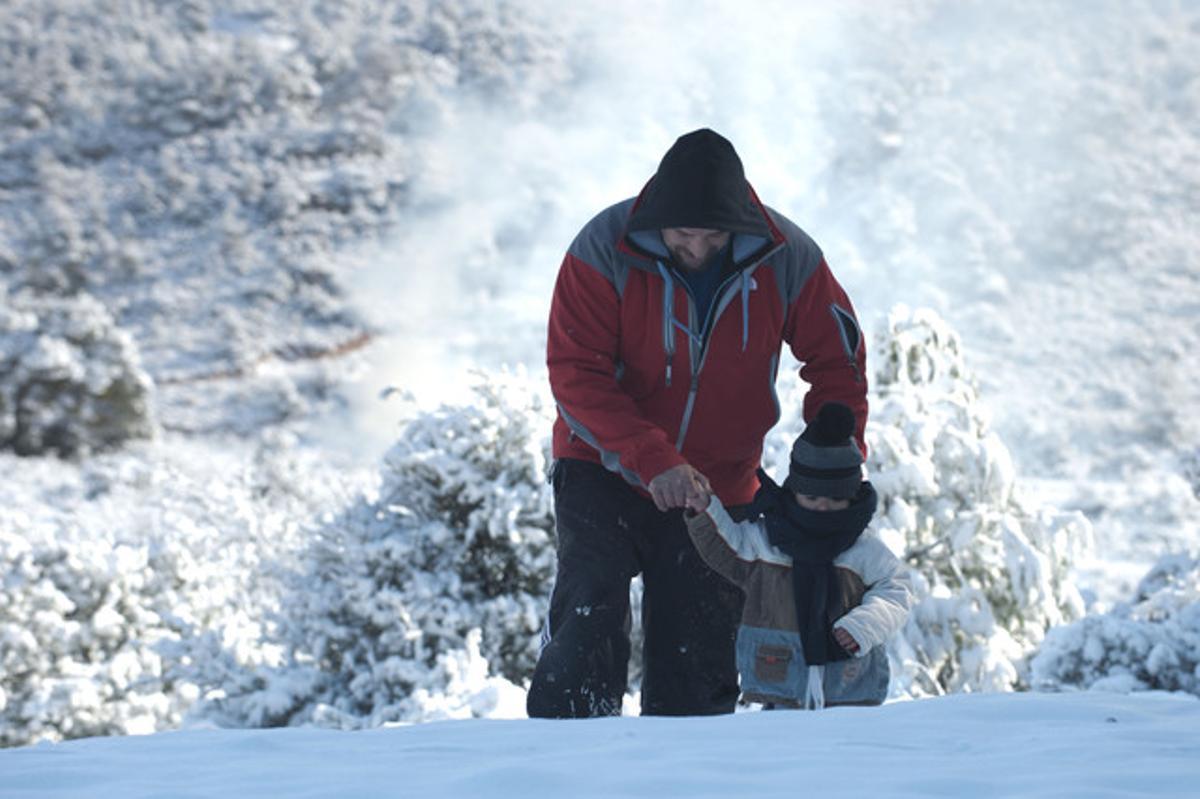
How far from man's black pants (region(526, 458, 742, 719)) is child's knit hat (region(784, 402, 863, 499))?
0.41 meters

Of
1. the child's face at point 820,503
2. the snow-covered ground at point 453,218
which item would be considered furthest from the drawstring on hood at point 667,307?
the snow-covered ground at point 453,218

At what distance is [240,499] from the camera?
18.4 metres

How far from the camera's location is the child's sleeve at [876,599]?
424cm

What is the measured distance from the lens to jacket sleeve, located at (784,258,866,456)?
449 cm

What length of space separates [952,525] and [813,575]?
5.63 metres

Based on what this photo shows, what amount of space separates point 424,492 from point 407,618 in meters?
0.77

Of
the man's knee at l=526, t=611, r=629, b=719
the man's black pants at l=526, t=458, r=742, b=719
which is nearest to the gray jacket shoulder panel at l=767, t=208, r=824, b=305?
the man's black pants at l=526, t=458, r=742, b=719

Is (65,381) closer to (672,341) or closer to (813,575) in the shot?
(672,341)

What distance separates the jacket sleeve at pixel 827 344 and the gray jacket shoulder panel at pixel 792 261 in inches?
0.9

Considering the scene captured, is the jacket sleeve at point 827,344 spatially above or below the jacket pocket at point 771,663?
above

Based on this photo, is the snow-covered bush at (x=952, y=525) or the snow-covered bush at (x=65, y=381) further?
the snow-covered bush at (x=65, y=381)

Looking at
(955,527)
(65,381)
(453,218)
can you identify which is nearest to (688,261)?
(955,527)

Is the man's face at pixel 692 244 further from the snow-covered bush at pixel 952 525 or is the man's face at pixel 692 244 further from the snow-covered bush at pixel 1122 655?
the snow-covered bush at pixel 952 525

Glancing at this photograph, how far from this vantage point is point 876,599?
4352 millimetres
